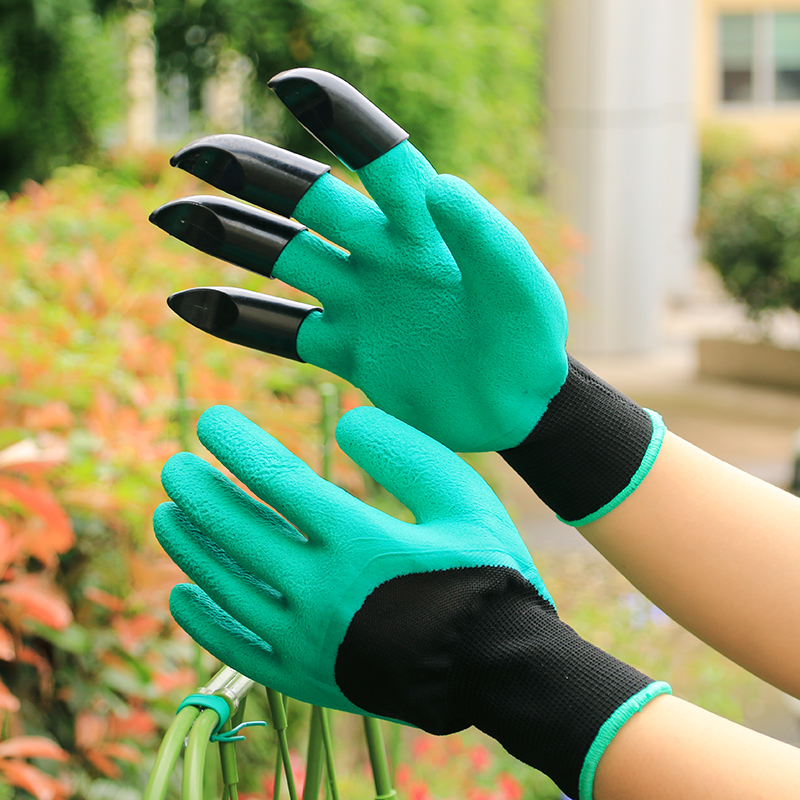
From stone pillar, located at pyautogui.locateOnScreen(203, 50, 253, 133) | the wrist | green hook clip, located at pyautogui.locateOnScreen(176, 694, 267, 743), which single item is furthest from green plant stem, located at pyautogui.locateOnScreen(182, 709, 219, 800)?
stone pillar, located at pyautogui.locateOnScreen(203, 50, 253, 133)

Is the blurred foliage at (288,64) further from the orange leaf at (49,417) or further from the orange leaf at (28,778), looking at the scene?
the orange leaf at (28,778)

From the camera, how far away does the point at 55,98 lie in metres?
6.29

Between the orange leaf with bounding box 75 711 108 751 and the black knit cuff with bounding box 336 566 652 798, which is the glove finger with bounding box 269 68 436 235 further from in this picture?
the orange leaf with bounding box 75 711 108 751

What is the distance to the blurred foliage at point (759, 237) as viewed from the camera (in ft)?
27.0

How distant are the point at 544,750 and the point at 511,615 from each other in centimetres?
12

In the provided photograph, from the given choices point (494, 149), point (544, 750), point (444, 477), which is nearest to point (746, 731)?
point (544, 750)

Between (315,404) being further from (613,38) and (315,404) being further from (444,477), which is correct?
(613,38)

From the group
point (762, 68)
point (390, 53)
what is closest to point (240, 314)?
point (390, 53)

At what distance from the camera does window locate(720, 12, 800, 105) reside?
19172mm

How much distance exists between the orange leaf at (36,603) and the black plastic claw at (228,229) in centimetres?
71

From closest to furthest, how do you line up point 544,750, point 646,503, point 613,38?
1. point 544,750
2. point 646,503
3. point 613,38

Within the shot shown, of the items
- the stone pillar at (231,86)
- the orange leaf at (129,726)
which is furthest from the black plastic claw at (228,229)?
the stone pillar at (231,86)

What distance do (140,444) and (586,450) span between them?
3.09ft

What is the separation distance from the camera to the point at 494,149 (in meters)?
5.74
